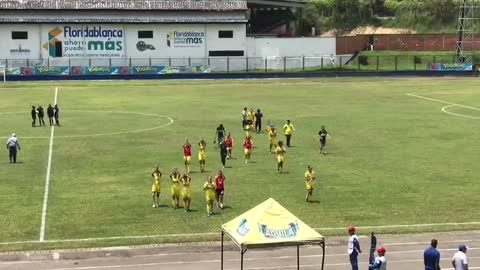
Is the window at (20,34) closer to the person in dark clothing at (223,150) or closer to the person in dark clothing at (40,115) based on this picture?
the person in dark clothing at (40,115)

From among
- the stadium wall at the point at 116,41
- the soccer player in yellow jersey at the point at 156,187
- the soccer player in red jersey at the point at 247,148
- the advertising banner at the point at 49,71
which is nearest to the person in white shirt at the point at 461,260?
the soccer player in yellow jersey at the point at 156,187

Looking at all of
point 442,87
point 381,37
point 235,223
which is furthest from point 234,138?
point 381,37

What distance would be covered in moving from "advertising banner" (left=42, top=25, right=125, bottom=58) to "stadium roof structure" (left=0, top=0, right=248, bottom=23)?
4.08 ft

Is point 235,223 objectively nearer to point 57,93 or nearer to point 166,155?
point 166,155

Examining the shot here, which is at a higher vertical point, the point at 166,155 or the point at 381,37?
the point at 381,37

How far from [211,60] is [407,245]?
7935 centimetres

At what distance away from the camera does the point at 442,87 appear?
76.5 metres

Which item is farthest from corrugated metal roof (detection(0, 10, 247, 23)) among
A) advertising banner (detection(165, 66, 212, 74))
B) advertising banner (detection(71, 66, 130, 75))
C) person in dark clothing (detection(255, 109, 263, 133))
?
person in dark clothing (detection(255, 109, 263, 133))

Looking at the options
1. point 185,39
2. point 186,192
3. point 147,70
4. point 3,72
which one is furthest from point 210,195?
point 185,39

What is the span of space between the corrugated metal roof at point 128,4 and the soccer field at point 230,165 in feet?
107

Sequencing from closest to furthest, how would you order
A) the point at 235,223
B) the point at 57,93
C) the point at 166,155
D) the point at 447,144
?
the point at 235,223 < the point at 166,155 < the point at 447,144 < the point at 57,93

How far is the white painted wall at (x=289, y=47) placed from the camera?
102 metres

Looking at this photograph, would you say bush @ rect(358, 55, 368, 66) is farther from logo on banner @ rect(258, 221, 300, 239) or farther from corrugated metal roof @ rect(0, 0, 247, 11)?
logo on banner @ rect(258, 221, 300, 239)

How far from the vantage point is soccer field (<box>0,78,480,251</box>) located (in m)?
24.4
